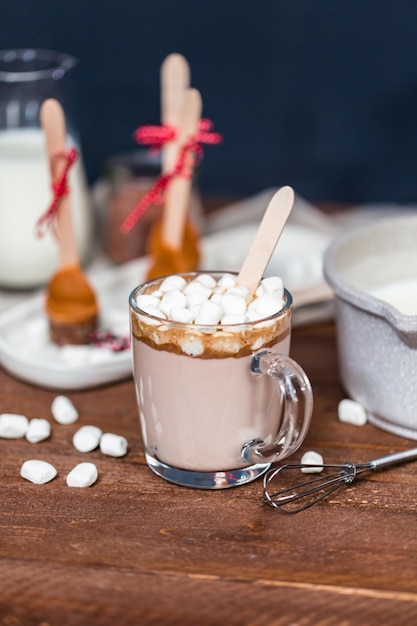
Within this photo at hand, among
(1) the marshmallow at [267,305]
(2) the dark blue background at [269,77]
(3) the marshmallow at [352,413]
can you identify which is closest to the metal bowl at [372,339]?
(3) the marshmallow at [352,413]

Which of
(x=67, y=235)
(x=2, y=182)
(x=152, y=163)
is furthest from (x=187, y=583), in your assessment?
(x=152, y=163)

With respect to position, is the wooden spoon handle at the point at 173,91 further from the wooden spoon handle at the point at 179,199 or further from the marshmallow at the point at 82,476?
the marshmallow at the point at 82,476

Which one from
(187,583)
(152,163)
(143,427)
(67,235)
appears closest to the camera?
(187,583)

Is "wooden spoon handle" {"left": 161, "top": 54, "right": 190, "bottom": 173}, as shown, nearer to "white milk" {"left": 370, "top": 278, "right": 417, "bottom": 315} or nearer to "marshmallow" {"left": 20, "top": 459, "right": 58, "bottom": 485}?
"white milk" {"left": 370, "top": 278, "right": 417, "bottom": 315}

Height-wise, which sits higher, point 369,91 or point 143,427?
point 369,91

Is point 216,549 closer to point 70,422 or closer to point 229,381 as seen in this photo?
point 229,381

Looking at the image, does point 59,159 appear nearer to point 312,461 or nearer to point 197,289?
point 197,289

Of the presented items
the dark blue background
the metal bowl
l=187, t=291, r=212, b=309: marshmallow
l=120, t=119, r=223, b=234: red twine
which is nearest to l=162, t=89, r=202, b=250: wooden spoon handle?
l=120, t=119, r=223, b=234: red twine

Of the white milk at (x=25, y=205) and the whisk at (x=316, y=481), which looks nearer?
Result: the whisk at (x=316, y=481)
